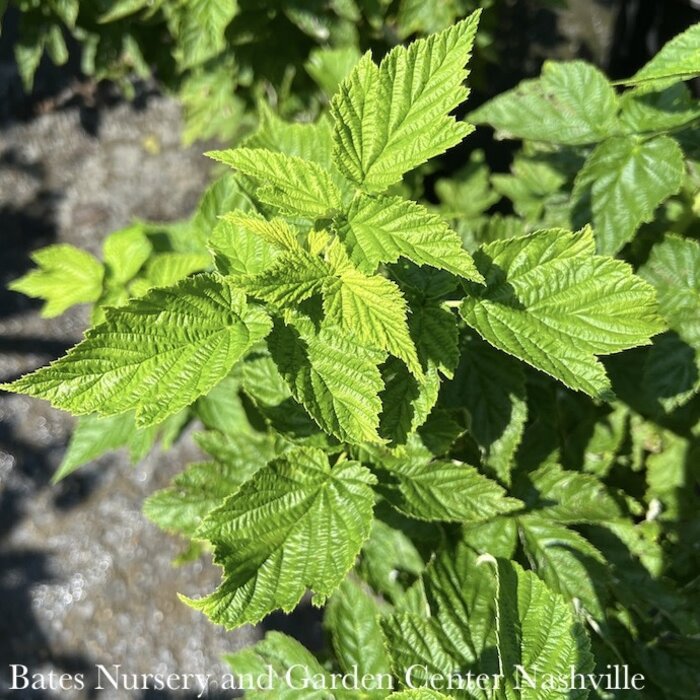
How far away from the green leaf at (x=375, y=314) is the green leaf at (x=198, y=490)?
2.32 feet

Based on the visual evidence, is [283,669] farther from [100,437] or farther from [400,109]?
[400,109]

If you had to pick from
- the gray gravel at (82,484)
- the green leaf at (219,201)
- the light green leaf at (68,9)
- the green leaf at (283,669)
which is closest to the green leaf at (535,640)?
the green leaf at (283,669)

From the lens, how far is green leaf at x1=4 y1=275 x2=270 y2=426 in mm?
1166

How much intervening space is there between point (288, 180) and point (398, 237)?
0.77 feet

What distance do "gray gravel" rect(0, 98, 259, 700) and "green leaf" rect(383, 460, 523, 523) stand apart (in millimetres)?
2290

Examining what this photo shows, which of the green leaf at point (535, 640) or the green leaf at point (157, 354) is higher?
the green leaf at point (157, 354)

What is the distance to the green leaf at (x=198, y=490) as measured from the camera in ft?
5.64

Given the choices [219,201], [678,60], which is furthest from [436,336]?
[219,201]

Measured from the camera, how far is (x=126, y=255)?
79.2 inches

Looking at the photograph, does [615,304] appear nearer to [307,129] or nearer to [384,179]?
[384,179]

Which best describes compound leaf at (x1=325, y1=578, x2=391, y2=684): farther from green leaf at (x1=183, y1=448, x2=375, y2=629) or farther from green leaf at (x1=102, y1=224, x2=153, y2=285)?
green leaf at (x1=102, y1=224, x2=153, y2=285)

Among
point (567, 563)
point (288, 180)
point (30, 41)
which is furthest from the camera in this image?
point (30, 41)

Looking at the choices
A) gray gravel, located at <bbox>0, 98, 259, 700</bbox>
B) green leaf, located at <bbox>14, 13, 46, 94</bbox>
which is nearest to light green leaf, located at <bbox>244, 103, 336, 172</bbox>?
green leaf, located at <bbox>14, 13, 46, 94</bbox>

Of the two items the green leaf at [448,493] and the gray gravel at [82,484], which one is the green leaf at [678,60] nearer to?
the green leaf at [448,493]
